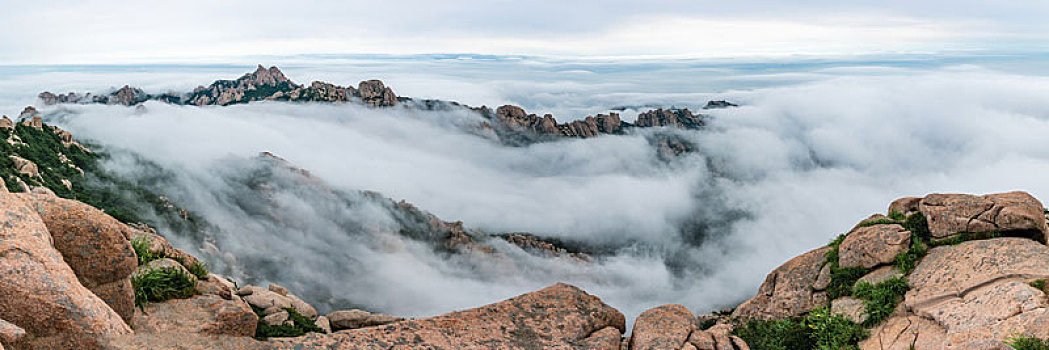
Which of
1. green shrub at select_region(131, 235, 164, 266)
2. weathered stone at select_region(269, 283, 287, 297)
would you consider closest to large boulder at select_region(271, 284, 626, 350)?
green shrub at select_region(131, 235, 164, 266)

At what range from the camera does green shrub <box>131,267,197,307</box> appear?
10320 mm

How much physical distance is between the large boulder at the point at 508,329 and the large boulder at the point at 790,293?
520cm

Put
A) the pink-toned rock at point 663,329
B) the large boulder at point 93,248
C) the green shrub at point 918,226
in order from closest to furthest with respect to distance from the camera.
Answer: the large boulder at point 93,248 < the pink-toned rock at point 663,329 < the green shrub at point 918,226

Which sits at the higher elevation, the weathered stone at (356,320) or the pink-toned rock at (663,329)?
the pink-toned rock at (663,329)

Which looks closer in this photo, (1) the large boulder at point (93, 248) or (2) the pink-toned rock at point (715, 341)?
(1) the large boulder at point (93, 248)

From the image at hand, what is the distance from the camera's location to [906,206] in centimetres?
1792

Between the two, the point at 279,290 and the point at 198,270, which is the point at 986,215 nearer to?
the point at 198,270

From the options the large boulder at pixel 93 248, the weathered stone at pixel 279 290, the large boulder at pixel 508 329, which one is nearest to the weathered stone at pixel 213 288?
the large boulder at pixel 93 248

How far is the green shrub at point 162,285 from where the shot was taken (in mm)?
10320

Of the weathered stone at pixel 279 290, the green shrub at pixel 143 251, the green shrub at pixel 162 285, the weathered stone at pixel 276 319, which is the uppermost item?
the green shrub at pixel 143 251

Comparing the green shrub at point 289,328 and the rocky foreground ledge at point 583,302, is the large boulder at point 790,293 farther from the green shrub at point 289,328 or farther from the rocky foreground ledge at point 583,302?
the green shrub at point 289,328

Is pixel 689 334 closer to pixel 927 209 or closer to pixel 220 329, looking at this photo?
pixel 927 209

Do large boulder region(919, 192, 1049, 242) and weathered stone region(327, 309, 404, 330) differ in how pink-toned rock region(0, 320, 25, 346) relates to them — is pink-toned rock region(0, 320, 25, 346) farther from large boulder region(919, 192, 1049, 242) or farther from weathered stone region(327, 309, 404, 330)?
large boulder region(919, 192, 1049, 242)

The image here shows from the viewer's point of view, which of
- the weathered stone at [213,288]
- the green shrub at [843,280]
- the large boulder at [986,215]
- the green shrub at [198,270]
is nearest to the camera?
the weathered stone at [213,288]
